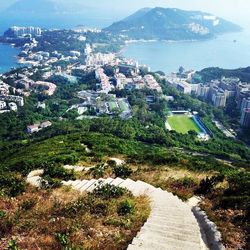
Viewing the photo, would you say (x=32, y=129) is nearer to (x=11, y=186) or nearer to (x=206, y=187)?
(x=11, y=186)

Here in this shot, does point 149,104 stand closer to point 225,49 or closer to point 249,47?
point 225,49

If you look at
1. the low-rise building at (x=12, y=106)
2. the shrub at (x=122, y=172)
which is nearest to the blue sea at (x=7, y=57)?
the low-rise building at (x=12, y=106)

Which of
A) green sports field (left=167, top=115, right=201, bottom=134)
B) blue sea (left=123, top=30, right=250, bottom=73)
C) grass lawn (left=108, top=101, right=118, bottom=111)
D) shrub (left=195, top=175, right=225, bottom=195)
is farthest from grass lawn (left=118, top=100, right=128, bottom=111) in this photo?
shrub (left=195, top=175, right=225, bottom=195)

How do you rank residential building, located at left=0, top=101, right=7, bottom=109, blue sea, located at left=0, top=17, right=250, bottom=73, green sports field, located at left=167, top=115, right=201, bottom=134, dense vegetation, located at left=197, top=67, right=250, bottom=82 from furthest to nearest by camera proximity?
1. blue sea, located at left=0, top=17, right=250, bottom=73
2. dense vegetation, located at left=197, top=67, right=250, bottom=82
3. residential building, located at left=0, top=101, right=7, bottom=109
4. green sports field, located at left=167, top=115, right=201, bottom=134

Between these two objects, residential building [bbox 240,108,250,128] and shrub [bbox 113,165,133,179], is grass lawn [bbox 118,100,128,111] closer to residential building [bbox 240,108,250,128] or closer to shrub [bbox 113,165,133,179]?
residential building [bbox 240,108,250,128]

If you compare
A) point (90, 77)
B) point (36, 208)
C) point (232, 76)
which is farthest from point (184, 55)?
point (36, 208)

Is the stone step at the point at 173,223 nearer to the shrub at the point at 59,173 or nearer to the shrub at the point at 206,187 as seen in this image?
the shrub at the point at 206,187
